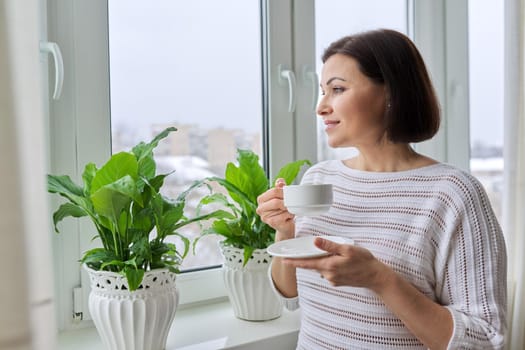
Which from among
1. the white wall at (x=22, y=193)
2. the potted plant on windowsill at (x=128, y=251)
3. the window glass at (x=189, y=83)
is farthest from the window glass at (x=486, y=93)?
the white wall at (x=22, y=193)

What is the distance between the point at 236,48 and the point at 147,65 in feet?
1.07

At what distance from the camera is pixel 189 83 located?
5.32 feet

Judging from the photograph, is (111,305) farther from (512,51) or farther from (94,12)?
→ (512,51)

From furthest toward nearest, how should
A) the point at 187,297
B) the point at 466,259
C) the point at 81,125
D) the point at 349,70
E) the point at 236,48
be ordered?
1. the point at 236,48
2. the point at 187,297
3. the point at 81,125
4. the point at 349,70
5. the point at 466,259

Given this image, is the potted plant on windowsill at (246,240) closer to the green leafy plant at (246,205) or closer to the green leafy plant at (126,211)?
the green leafy plant at (246,205)

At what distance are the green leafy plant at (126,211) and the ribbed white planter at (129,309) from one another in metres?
0.03

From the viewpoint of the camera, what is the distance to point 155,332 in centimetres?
122

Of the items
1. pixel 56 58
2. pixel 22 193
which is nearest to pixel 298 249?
pixel 22 193

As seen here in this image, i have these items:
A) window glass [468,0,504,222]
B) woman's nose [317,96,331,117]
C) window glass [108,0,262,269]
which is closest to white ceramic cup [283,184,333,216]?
woman's nose [317,96,331,117]

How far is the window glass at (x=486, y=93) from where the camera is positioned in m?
2.23

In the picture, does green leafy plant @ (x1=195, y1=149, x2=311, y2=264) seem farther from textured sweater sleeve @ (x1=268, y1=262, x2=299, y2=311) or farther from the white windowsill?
the white windowsill

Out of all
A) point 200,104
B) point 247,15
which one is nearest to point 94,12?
point 200,104

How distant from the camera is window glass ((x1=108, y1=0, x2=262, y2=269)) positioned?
1494 millimetres

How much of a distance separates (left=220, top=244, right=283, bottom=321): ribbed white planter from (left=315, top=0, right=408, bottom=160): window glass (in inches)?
22.8
